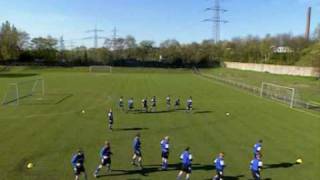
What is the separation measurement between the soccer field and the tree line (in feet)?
251

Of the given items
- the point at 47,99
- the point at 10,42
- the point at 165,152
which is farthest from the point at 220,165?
the point at 10,42

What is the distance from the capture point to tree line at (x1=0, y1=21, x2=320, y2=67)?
11762 centimetres

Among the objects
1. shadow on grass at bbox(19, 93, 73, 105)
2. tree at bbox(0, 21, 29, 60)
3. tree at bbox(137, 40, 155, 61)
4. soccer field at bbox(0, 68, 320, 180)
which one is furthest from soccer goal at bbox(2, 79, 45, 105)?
tree at bbox(137, 40, 155, 61)

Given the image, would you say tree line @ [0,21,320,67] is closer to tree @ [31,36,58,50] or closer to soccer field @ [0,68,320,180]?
tree @ [31,36,58,50]

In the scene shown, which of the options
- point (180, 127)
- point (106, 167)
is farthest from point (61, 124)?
point (106, 167)

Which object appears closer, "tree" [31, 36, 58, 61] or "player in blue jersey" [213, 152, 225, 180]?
"player in blue jersey" [213, 152, 225, 180]

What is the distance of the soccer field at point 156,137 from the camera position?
1844cm

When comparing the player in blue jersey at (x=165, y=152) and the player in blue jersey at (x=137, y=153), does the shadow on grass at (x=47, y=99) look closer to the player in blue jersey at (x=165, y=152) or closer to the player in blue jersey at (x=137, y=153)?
the player in blue jersey at (x=137, y=153)

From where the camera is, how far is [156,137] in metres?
25.3

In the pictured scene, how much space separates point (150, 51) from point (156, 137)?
12240cm

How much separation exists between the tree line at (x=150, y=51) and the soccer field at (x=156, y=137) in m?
76.6

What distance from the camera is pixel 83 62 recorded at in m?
127

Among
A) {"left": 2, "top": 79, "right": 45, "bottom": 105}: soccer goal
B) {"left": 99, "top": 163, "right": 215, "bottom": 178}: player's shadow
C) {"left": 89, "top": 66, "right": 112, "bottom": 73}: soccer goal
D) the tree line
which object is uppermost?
the tree line

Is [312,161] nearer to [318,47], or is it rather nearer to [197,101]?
[197,101]
